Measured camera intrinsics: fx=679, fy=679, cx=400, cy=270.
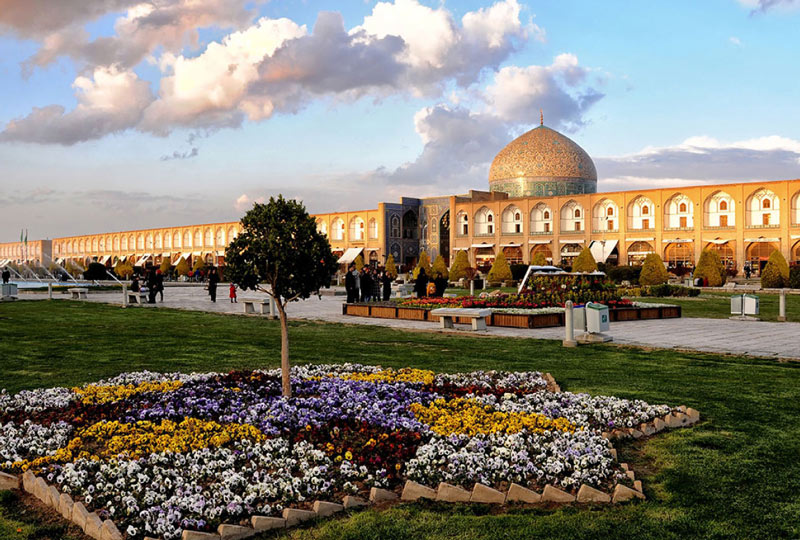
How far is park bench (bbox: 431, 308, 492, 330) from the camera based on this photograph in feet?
38.7

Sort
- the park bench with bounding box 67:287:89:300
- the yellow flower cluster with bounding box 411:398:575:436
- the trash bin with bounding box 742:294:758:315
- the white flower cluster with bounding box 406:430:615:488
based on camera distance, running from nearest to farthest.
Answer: the white flower cluster with bounding box 406:430:615:488 → the yellow flower cluster with bounding box 411:398:575:436 → the trash bin with bounding box 742:294:758:315 → the park bench with bounding box 67:287:89:300

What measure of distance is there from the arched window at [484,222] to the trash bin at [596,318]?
4407 cm

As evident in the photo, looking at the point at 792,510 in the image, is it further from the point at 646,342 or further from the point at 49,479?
the point at 646,342

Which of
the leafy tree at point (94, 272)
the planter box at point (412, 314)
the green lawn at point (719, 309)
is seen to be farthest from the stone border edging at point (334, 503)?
the leafy tree at point (94, 272)

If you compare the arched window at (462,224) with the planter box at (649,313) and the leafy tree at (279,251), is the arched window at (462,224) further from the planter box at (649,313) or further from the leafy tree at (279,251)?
the leafy tree at (279,251)

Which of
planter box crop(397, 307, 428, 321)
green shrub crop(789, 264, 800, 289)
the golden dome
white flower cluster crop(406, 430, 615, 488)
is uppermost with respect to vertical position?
the golden dome

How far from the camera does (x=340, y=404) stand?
17.7 feet

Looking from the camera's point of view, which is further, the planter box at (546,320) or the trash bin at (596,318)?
the planter box at (546,320)

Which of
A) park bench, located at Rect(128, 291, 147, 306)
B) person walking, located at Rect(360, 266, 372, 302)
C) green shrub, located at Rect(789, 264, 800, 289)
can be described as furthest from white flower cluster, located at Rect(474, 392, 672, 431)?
green shrub, located at Rect(789, 264, 800, 289)

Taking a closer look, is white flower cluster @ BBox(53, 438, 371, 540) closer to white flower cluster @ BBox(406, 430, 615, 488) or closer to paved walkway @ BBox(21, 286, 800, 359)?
white flower cluster @ BBox(406, 430, 615, 488)

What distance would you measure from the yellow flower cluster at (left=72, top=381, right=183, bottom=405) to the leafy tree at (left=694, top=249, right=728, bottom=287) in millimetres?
28111

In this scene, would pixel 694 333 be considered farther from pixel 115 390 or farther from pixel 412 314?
pixel 115 390

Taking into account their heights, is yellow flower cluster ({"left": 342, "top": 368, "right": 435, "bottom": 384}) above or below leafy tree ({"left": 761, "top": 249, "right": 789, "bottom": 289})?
below

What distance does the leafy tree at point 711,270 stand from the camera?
2970 centimetres
